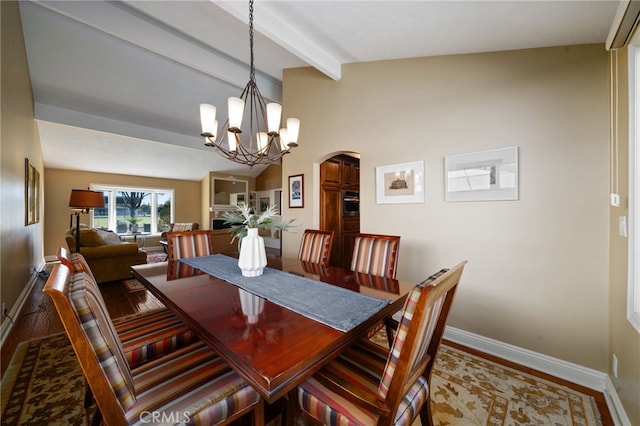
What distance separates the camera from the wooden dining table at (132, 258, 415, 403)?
31.8 inches

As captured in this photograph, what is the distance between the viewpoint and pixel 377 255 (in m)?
2.10

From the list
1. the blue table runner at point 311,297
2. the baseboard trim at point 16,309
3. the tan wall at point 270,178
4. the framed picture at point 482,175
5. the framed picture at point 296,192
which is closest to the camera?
the blue table runner at point 311,297

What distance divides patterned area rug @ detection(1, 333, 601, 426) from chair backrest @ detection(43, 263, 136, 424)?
100cm

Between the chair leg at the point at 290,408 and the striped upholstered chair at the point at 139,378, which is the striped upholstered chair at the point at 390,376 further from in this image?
the striped upholstered chair at the point at 139,378

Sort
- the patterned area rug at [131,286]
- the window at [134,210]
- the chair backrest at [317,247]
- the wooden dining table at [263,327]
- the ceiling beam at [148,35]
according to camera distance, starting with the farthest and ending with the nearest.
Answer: the window at [134,210], the patterned area rug at [131,286], the ceiling beam at [148,35], the chair backrest at [317,247], the wooden dining table at [263,327]

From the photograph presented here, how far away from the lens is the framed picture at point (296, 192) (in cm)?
360

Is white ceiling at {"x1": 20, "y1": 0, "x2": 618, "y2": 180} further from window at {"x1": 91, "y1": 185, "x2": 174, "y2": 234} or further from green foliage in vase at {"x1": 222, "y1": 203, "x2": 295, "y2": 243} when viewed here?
green foliage in vase at {"x1": 222, "y1": 203, "x2": 295, "y2": 243}

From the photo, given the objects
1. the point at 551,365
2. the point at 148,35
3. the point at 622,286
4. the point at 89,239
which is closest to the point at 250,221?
the point at 622,286

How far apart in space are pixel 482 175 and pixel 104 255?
5.25m

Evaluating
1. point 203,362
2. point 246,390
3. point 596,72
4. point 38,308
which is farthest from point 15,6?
point 596,72

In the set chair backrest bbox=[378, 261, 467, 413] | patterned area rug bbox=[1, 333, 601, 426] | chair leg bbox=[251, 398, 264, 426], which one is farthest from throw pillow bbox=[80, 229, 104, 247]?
chair backrest bbox=[378, 261, 467, 413]

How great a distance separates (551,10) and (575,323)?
2.08 metres

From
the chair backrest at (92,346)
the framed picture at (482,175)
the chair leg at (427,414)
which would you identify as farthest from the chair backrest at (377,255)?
the chair backrest at (92,346)

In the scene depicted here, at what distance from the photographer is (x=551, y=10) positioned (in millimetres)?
1443
